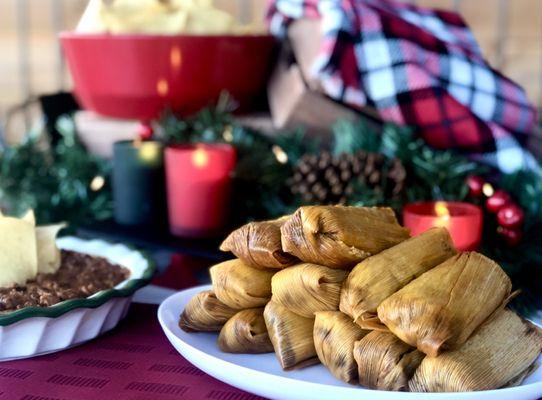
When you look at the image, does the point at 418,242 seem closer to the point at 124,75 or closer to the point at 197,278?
the point at 197,278

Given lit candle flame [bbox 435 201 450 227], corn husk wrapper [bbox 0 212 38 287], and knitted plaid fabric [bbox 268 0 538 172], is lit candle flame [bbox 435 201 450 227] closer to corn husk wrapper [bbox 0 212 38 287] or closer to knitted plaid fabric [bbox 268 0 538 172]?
knitted plaid fabric [bbox 268 0 538 172]

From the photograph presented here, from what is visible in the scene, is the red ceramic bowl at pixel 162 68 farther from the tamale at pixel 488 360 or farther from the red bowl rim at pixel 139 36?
the tamale at pixel 488 360

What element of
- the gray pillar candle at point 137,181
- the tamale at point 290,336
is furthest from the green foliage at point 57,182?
the tamale at point 290,336

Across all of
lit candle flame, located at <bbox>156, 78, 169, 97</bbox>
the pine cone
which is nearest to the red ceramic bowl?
lit candle flame, located at <bbox>156, 78, 169, 97</bbox>

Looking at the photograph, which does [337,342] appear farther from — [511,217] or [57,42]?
[57,42]

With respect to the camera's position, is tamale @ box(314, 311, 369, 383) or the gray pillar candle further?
the gray pillar candle

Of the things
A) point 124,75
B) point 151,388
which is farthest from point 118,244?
point 124,75
